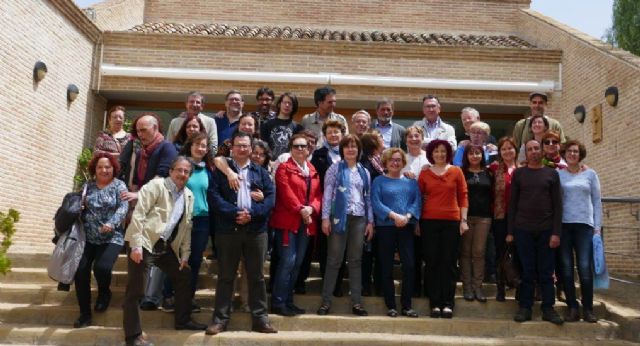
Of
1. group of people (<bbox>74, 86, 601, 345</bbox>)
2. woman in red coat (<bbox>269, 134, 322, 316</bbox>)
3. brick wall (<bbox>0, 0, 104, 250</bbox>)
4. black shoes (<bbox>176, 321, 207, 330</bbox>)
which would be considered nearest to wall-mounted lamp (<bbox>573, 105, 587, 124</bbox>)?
group of people (<bbox>74, 86, 601, 345</bbox>)

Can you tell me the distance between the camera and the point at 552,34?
43.0 feet

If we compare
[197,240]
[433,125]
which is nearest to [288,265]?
[197,240]

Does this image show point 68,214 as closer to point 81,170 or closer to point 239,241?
point 239,241

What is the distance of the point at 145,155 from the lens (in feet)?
20.0

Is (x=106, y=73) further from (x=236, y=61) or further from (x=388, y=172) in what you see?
(x=388, y=172)

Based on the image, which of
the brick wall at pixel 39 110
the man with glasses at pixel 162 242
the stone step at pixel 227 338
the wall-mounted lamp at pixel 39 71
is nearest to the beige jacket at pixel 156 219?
the man with glasses at pixel 162 242

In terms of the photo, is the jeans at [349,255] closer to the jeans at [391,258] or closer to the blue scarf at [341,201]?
the blue scarf at [341,201]

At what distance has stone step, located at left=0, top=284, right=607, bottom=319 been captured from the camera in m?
6.39

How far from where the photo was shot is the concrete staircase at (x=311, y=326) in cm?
566

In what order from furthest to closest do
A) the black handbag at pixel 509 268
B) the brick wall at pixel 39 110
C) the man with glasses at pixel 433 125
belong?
the brick wall at pixel 39 110 → the man with glasses at pixel 433 125 → the black handbag at pixel 509 268

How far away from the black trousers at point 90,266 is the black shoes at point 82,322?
1.4 inches

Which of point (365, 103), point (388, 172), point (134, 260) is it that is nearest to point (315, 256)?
point (388, 172)

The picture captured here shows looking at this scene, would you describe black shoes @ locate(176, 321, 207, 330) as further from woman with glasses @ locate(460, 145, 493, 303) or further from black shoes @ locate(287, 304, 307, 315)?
woman with glasses @ locate(460, 145, 493, 303)

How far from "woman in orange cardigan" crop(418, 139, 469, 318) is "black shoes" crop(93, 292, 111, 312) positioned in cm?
332
